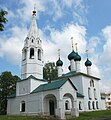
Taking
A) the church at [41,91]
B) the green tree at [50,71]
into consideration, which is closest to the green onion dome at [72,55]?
the church at [41,91]

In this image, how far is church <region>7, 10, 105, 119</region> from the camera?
78.3 ft

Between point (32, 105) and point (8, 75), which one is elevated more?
point (8, 75)

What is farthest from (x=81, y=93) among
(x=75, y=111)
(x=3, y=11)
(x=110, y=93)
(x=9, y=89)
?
(x=110, y=93)

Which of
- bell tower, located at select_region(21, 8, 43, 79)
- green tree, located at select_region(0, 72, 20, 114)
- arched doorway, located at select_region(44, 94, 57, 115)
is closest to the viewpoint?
arched doorway, located at select_region(44, 94, 57, 115)

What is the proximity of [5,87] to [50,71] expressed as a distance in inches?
483

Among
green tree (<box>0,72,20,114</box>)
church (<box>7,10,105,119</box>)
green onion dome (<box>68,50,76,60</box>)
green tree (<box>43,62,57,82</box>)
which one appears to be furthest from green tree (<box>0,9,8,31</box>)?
green tree (<box>43,62,57,82</box>)

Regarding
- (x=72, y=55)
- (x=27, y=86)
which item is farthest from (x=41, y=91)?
(x=72, y=55)

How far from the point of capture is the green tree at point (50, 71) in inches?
1874

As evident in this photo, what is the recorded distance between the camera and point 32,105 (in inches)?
1026

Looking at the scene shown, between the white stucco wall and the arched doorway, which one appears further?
the white stucco wall

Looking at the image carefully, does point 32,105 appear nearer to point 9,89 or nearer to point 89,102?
point 89,102

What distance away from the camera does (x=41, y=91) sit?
25203 mm

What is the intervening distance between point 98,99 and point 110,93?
5135 cm

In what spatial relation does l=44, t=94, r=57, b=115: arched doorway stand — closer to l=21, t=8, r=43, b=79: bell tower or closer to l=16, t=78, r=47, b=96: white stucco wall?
l=16, t=78, r=47, b=96: white stucco wall
